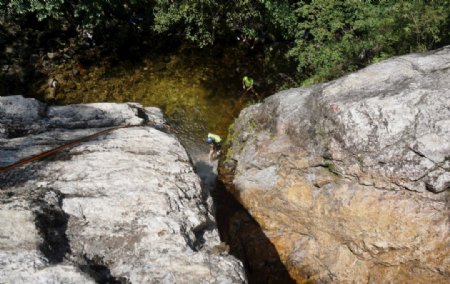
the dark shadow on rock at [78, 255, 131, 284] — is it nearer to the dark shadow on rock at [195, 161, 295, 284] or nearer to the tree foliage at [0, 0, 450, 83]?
the dark shadow on rock at [195, 161, 295, 284]

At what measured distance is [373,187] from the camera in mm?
10680

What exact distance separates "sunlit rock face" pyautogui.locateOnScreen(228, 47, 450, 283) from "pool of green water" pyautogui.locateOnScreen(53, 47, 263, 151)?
4.39m

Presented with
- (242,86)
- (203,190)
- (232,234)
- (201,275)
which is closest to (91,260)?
(201,275)

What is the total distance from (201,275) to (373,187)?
6.13m

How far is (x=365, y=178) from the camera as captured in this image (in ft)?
35.5

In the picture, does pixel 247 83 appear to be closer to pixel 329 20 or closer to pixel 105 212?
pixel 329 20

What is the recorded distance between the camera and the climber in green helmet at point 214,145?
14.4 meters

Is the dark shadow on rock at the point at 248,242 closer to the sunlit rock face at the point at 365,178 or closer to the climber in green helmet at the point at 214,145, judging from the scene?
the sunlit rock face at the point at 365,178

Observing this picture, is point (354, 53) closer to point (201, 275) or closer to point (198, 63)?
point (198, 63)

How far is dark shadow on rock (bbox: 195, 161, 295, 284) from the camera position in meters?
11.7

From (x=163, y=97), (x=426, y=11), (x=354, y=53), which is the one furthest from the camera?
(x=163, y=97)

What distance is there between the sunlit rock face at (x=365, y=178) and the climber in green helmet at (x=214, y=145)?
2.24 metres

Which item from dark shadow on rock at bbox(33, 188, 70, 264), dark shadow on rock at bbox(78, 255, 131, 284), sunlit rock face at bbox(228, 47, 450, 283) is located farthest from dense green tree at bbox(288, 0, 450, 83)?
dark shadow on rock at bbox(78, 255, 131, 284)

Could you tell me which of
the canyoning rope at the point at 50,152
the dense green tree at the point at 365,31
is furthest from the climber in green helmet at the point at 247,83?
the canyoning rope at the point at 50,152
